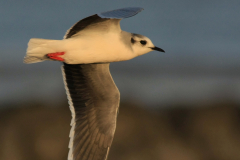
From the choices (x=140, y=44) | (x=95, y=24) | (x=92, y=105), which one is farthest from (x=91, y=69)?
(x=95, y=24)

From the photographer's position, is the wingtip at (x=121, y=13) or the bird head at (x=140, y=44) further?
the bird head at (x=140, y=44)

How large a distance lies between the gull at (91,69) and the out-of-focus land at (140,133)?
199 inches

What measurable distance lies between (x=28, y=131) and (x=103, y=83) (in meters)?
6.46

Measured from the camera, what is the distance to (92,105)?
6.20 metres

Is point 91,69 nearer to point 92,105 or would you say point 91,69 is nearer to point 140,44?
point 92,105

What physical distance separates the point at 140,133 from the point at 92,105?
636 centimetres

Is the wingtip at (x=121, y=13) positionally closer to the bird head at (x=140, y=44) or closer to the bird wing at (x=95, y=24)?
the bird wing at (x=95, y=24)

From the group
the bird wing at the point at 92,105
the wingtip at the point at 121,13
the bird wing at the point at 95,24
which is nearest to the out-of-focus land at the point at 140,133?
the bird wing at the point at 92,105

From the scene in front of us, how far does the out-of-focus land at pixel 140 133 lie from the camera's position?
1134 cm

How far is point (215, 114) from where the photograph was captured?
13.8m

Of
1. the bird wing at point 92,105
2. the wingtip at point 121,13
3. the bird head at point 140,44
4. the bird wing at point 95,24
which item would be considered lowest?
the bird wing at point 92,105

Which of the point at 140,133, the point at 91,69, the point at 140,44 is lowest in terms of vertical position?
the point at 140,133

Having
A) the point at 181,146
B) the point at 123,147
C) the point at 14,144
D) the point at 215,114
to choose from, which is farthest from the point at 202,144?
the point at 14,144

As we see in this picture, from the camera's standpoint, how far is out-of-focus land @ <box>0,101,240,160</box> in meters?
11.3
